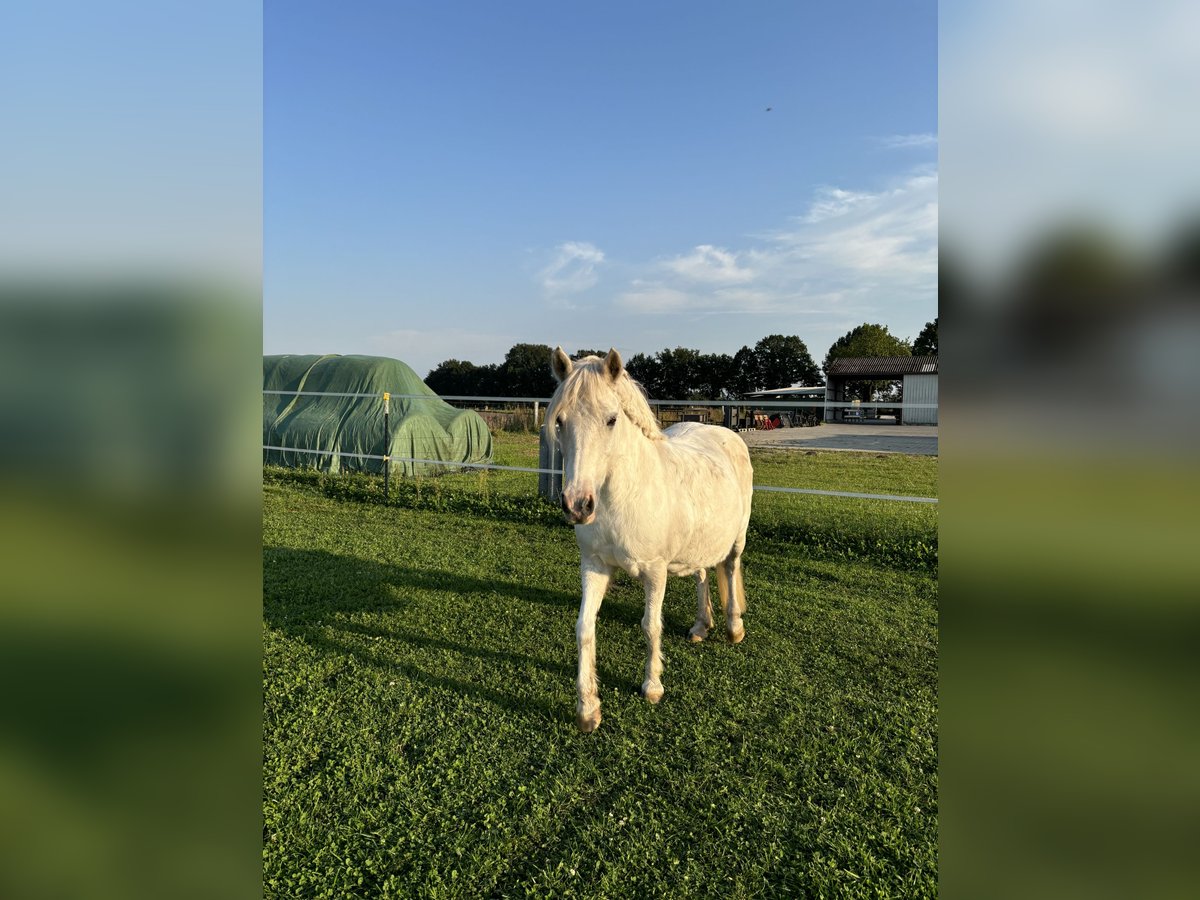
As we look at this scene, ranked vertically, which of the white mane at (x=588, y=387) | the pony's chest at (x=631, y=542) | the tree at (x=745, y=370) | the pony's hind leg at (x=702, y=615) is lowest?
the pony's hind leg at (x=702, y=615)

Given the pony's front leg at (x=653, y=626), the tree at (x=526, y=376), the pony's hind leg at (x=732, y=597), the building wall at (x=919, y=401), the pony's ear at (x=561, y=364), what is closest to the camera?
the pony's ear at (x=561, y=364)

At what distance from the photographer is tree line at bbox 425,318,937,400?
106 ft

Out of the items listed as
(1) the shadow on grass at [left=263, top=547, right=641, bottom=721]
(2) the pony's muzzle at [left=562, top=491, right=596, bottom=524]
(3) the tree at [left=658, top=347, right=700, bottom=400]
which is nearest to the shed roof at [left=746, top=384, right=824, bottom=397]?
(3) the tree at [left=658, top=347, right=700, bottom=400]

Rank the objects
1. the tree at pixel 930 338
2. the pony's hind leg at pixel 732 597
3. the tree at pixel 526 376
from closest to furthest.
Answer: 1. the tree at pixel 930 338
2. the pony's hind leg at pixel 732 597
3. the tree at pixel 526 376

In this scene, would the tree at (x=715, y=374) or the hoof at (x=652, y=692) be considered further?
the tree at (x=715, y=374)

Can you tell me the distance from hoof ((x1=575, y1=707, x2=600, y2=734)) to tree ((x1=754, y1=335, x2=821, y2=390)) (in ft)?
126

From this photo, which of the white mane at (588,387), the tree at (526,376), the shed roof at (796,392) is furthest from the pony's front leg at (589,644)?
the tree at (526,376)

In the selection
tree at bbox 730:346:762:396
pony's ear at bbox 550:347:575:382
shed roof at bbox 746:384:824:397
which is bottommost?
pony's ear at bbox 550:347:575:382

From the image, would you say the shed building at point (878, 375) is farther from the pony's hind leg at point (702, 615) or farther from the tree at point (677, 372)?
the tree at point (677, 372)

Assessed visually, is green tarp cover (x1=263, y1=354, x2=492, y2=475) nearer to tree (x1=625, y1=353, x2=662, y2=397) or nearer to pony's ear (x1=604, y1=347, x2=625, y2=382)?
pony's ear (x1=604, y1=347, x2=625, y2=382)

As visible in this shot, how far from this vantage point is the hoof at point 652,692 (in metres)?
2.98

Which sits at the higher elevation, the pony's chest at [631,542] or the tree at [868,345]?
the tree at [868,345]
